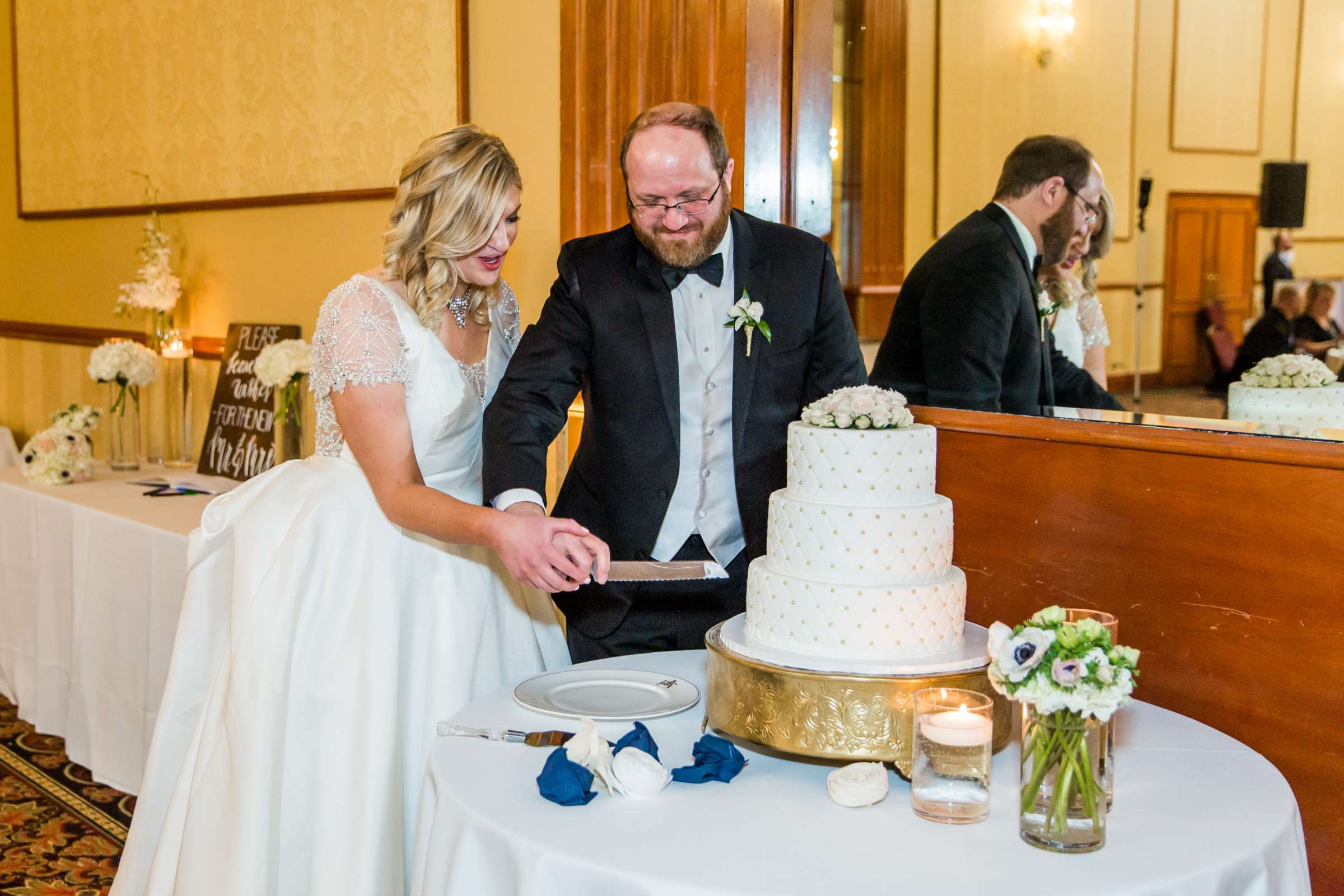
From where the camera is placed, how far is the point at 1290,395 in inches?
86.0

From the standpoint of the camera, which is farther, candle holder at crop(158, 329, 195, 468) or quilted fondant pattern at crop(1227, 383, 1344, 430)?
candle holder at crop(158, 329, 195, 468)

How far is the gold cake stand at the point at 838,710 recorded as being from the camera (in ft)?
5.42

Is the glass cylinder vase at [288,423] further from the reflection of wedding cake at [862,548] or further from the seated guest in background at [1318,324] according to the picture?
the seated guest in background at [1318,324]

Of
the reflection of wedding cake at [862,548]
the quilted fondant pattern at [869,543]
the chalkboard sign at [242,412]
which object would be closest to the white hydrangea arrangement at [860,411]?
the reflection of wedding cake at [862,548]

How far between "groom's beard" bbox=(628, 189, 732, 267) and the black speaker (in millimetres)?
953

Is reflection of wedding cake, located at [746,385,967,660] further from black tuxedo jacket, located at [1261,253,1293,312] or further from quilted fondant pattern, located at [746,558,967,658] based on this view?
black tuxedo jacket, located at [1261,253,1293,312]

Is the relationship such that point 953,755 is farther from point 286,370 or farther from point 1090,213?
point 286,370

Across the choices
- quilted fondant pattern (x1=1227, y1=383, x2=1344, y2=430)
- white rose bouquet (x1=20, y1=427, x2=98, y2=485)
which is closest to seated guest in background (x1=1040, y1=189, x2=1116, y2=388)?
quilted fondant pattern (x1=1227, y1=383, x2=1344, y2=430)

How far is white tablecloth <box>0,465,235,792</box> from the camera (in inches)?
155

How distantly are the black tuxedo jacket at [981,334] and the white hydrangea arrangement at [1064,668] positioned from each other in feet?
3.63

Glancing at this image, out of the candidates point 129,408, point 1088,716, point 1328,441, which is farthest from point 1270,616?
point 129,408

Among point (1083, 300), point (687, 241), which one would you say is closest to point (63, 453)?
point (687, 241)

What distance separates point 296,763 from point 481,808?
104 centimetres

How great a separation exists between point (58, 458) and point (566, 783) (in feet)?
12.6
